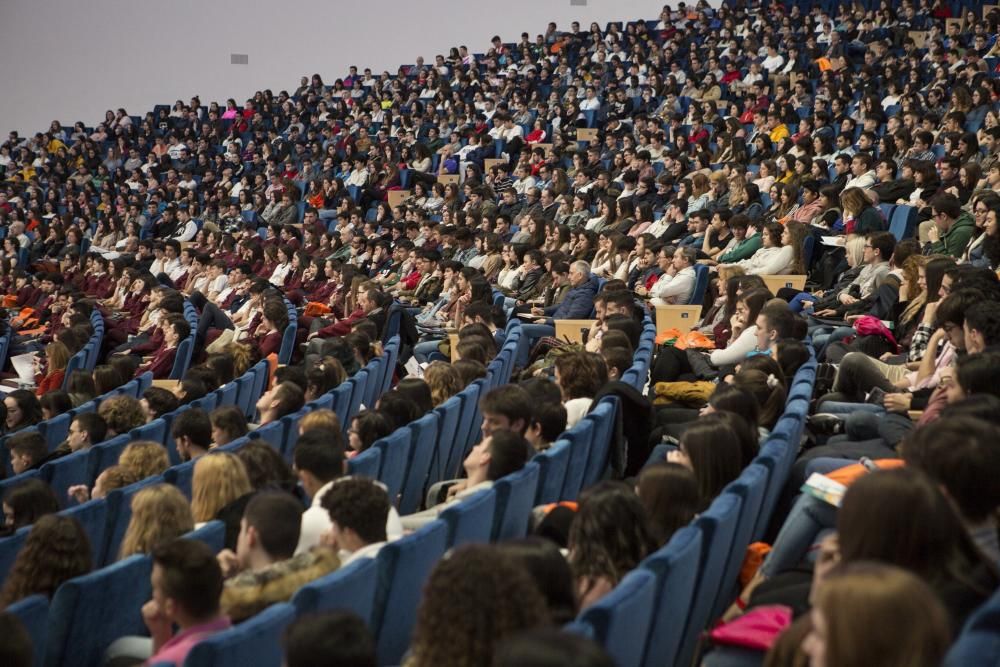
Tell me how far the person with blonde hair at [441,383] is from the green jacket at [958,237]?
2.78m

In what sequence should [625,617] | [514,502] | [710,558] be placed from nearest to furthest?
[625,617] → [710,558] → [514,502]

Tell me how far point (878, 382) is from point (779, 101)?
635cm

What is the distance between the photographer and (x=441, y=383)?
4523 mm

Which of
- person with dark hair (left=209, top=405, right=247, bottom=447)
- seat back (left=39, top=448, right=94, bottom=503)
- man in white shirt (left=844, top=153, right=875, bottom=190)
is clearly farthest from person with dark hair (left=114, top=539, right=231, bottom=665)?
man in white shirt (left=844, top=153, right=875, bottom=190)

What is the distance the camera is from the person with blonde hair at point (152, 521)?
107 inches

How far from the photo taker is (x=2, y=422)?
541 centimetres

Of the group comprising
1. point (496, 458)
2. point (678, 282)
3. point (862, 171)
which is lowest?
point (496, 458)

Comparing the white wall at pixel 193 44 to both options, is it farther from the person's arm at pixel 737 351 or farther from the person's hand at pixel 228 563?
the person's hand at pixel 228 563

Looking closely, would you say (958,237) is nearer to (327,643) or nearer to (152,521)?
(152,521)

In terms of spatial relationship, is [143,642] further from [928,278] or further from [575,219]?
[575,219]

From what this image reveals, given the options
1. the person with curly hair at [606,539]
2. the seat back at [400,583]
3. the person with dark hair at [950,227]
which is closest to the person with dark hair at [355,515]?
the seat back at [400,583]

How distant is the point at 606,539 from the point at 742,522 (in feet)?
1.64

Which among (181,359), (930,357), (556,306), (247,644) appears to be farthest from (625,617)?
(181,359)

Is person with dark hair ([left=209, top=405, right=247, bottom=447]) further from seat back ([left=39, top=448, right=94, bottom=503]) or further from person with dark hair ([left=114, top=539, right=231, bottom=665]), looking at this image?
person with dark hair ([left=114, top=539, right=231, bottom=665])
